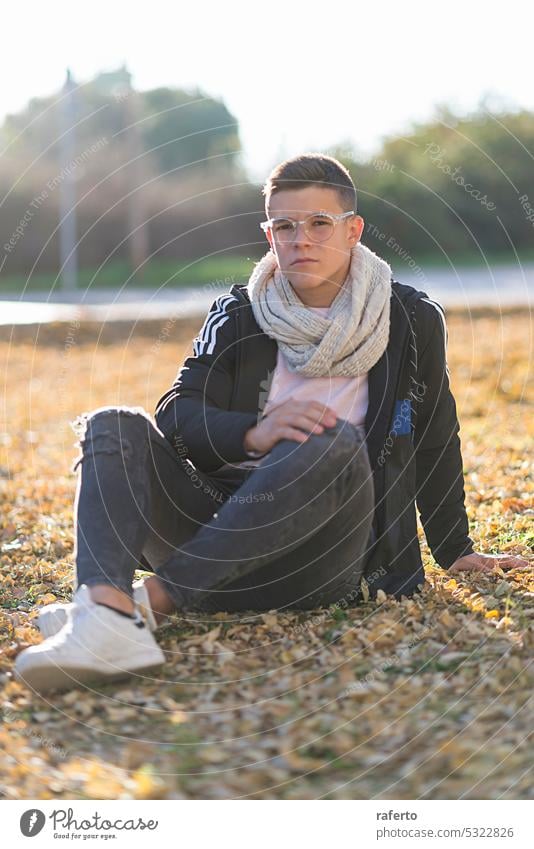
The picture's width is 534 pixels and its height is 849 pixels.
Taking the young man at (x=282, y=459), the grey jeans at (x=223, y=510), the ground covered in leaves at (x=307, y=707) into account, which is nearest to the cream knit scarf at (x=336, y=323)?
the young man at (x=282, y=459)

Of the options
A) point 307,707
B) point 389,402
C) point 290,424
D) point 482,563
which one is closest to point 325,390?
point 389,402

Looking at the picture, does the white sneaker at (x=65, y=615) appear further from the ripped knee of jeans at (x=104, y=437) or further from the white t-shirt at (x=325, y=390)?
the white t-shirt at (x=325, y=390)

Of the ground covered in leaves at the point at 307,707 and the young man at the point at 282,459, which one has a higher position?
the young man at the point at 282,459

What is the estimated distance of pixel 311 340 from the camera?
11.3 ft

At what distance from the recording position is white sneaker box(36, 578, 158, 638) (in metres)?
3.06

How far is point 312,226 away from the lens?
3.43 meters

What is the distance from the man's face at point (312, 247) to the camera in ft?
11.2

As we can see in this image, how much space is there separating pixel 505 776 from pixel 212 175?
66.7 feet

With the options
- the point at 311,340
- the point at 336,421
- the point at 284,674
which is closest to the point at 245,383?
the point at 311,340

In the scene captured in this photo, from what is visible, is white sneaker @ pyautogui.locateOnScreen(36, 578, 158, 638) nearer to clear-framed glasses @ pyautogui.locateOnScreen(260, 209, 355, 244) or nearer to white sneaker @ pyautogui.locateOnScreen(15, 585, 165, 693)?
white sneaker @ pyautogui.locateOnScreen(15, 585, 165, 693)

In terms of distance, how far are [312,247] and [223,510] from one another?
865mm

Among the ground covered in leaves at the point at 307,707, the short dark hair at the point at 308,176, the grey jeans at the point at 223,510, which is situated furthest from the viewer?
the short dark hair at the point at 308,176

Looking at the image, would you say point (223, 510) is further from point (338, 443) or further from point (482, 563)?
point (482, 563)

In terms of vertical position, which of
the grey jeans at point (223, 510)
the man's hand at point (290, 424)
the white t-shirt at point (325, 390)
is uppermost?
the white t-shirt at point (325, 390)
